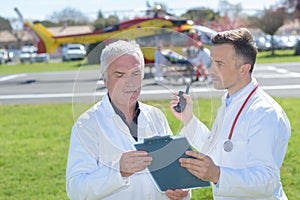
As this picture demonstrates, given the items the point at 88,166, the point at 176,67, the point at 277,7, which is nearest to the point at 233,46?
the point at 176,67

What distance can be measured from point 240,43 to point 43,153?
5516mm

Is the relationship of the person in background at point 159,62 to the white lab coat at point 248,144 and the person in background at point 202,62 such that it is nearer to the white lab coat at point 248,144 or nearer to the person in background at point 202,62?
the person in background at point 202,62

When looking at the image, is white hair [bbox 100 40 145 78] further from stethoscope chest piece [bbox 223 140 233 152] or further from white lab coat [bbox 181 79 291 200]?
stethoscope chest piece [bbox 223 140 233 152]

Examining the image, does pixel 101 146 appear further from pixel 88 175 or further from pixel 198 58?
pixel 198 58

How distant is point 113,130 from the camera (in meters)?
2.21

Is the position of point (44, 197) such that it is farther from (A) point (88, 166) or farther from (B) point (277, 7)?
(B) point (277, 7)

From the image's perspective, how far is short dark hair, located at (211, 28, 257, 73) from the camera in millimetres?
2455

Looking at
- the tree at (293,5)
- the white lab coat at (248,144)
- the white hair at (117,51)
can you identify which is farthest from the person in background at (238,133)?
the tree at (293,5)

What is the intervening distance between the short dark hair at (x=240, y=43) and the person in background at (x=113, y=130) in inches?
18.8

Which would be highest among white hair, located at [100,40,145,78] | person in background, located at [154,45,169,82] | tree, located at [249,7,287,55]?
white hair, located at [100,40,145,78]

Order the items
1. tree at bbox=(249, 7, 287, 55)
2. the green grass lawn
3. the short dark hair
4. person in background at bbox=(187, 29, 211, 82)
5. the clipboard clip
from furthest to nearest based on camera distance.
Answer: tree at bbox=(249, 7, 287, 55), the green grass lawn, the short dark hair, person in background at bbox=(187, 29, 211, 82), the clipboard clip

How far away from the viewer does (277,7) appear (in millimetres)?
46562

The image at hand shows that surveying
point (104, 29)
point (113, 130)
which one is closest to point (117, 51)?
point (113, 130)

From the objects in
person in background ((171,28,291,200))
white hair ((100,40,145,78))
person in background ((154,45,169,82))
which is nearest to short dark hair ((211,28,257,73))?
person in background ((171,28,291,200))
